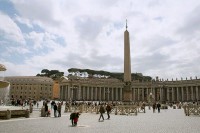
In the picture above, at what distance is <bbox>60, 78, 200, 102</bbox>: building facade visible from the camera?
106625 millimetres

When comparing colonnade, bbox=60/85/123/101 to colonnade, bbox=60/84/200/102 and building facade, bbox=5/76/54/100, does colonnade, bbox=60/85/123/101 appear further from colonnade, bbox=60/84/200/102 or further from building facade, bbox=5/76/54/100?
building facade, bbox=5/76/54/100

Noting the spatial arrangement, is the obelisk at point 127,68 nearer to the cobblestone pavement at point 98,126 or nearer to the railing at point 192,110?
the railing at point 192,110

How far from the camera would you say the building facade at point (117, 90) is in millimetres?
106625

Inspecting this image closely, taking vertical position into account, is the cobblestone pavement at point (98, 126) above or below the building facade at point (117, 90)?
below

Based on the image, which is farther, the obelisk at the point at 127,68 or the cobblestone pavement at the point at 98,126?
the obelisk at the point at 127,68

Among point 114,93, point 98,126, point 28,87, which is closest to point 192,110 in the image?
point 98,126

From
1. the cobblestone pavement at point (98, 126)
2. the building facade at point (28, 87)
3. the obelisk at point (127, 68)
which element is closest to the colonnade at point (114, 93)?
the building facade at point (28, 87)

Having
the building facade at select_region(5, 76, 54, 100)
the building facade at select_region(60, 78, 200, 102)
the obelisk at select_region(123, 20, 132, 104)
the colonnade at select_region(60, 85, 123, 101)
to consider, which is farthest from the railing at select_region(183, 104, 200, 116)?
the building facade at select_region(5, 76, 54, 100)

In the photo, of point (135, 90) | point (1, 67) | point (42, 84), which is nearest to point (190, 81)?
point (135, 90)

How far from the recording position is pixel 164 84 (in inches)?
4269

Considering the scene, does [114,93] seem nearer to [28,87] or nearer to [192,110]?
[28,87]

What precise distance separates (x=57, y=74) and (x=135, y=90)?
146 ft

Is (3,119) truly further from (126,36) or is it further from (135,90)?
(135,90)

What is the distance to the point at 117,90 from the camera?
117 meters
